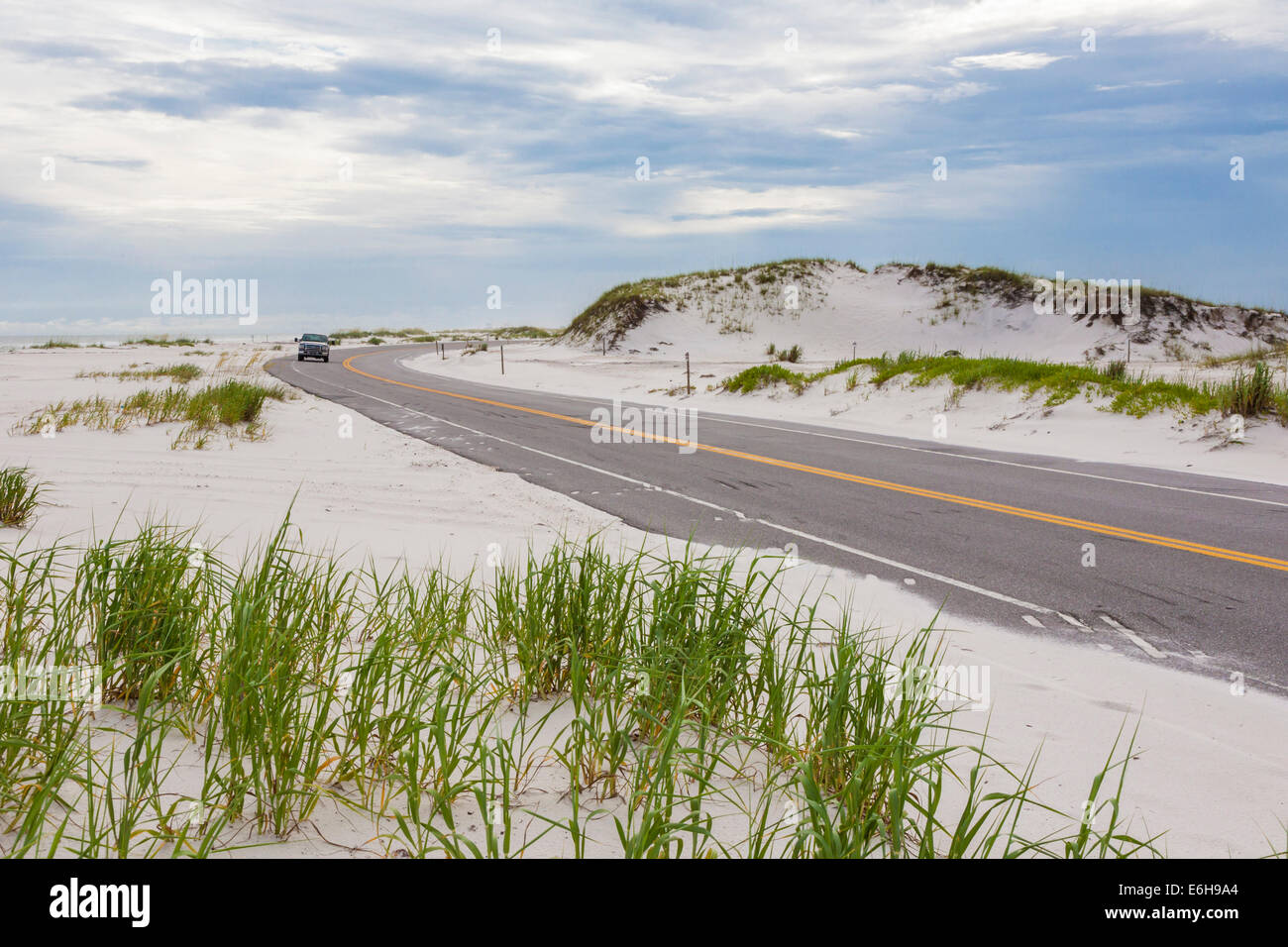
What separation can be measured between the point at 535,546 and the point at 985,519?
5127 mm

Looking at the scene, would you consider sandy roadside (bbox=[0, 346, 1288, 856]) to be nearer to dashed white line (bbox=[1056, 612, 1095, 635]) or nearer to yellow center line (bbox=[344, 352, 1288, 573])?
dashed white line (bbox=[1056, 612, 1095, 635])

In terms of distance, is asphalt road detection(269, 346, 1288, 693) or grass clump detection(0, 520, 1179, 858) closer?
grass clump detection(0, 520, 1179, 858)

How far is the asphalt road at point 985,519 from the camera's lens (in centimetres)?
614

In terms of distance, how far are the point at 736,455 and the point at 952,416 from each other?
8.42 metres

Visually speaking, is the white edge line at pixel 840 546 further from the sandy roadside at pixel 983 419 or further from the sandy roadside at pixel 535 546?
the sandy roadside at pixel 983 419

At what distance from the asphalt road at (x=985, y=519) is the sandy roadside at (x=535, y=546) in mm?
561

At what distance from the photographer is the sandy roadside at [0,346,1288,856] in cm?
367

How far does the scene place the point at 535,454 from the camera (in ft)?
46.9

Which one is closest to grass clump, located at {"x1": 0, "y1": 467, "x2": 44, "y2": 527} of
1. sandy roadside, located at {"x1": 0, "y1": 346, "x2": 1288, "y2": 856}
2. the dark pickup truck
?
sandy roadside, located at {"x1": 0, "y1": 346, "x2": 1288, "y2": 856}

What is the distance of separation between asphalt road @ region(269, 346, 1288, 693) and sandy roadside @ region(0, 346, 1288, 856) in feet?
1.84

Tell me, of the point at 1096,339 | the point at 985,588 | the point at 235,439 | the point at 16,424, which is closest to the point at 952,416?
the point at 985,588

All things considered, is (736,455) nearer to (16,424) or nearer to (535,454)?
(535,454)

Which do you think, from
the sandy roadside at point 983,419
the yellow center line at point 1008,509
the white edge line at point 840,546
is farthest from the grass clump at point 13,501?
the sandy roadside at point 983,419

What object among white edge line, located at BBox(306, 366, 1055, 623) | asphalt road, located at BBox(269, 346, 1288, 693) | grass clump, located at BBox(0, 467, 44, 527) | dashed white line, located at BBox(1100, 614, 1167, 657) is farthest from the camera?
grass clump, located at BBox(0, 467, 44, 527)
